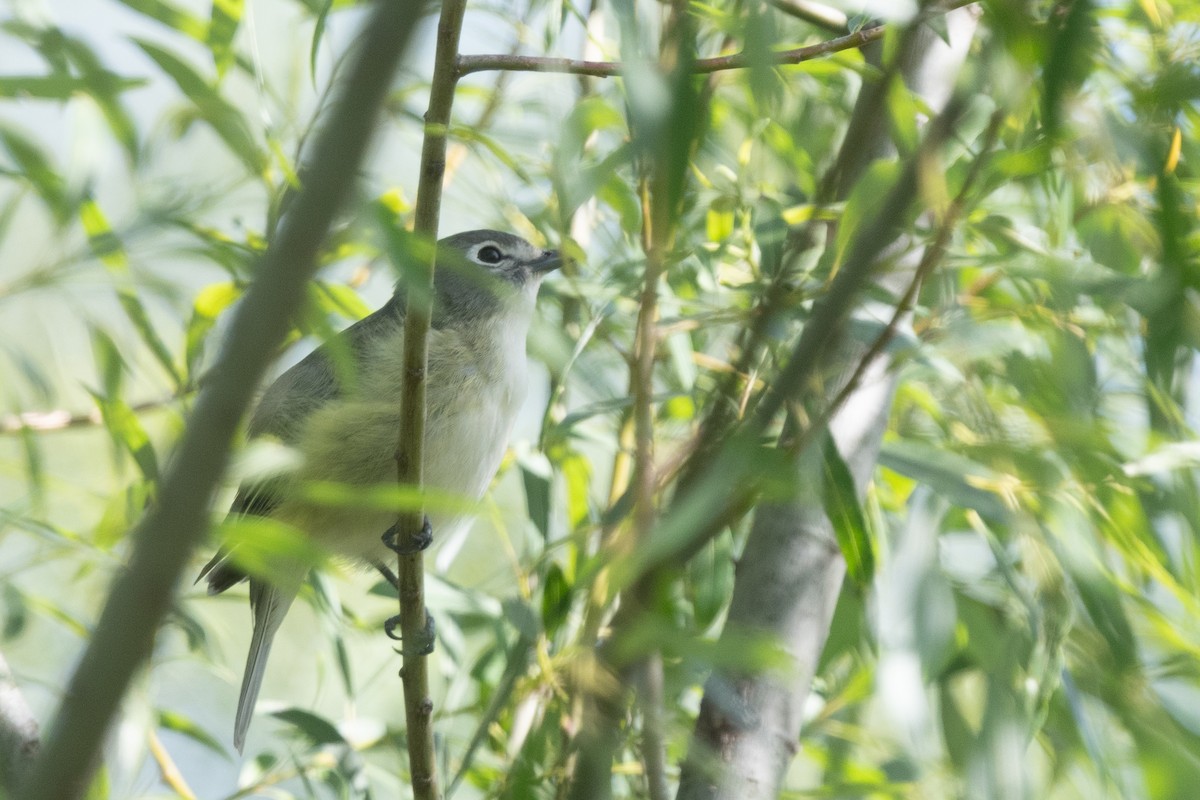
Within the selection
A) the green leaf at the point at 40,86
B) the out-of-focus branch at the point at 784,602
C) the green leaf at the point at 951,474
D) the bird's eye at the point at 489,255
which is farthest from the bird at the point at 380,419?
the green leaf at the point at 951,474

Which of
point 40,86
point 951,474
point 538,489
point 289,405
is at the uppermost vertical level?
point 289,405

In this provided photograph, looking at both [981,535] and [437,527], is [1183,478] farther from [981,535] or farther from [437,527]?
[437,527]

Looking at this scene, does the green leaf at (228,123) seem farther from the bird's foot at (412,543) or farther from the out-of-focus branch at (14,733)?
the out-of-focus branch at (14,733)

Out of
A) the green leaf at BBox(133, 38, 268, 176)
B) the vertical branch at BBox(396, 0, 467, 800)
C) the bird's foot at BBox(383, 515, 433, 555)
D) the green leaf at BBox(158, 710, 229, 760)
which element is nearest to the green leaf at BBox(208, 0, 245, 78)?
the green leaf at BBox(133, 38, 268, 176)

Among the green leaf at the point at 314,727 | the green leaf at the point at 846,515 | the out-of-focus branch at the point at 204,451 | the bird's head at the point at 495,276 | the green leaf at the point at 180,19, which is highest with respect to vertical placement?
the bird's head at the point at 495,276

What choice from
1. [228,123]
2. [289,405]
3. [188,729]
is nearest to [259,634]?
[188,729]

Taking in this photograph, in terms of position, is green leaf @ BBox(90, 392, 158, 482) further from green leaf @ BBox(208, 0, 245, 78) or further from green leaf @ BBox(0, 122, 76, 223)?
green leaf @ BBox(208, 0, 245, 78)

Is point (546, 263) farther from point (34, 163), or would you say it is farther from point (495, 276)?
point (34, 163)

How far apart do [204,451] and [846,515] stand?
4.34 ft

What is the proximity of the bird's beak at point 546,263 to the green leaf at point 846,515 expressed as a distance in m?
1.46

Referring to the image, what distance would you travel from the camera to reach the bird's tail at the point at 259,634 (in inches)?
126

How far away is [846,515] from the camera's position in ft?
6.45

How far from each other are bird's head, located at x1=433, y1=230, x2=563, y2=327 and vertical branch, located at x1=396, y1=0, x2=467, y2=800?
922 millimetres

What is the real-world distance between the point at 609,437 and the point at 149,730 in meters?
1.18
